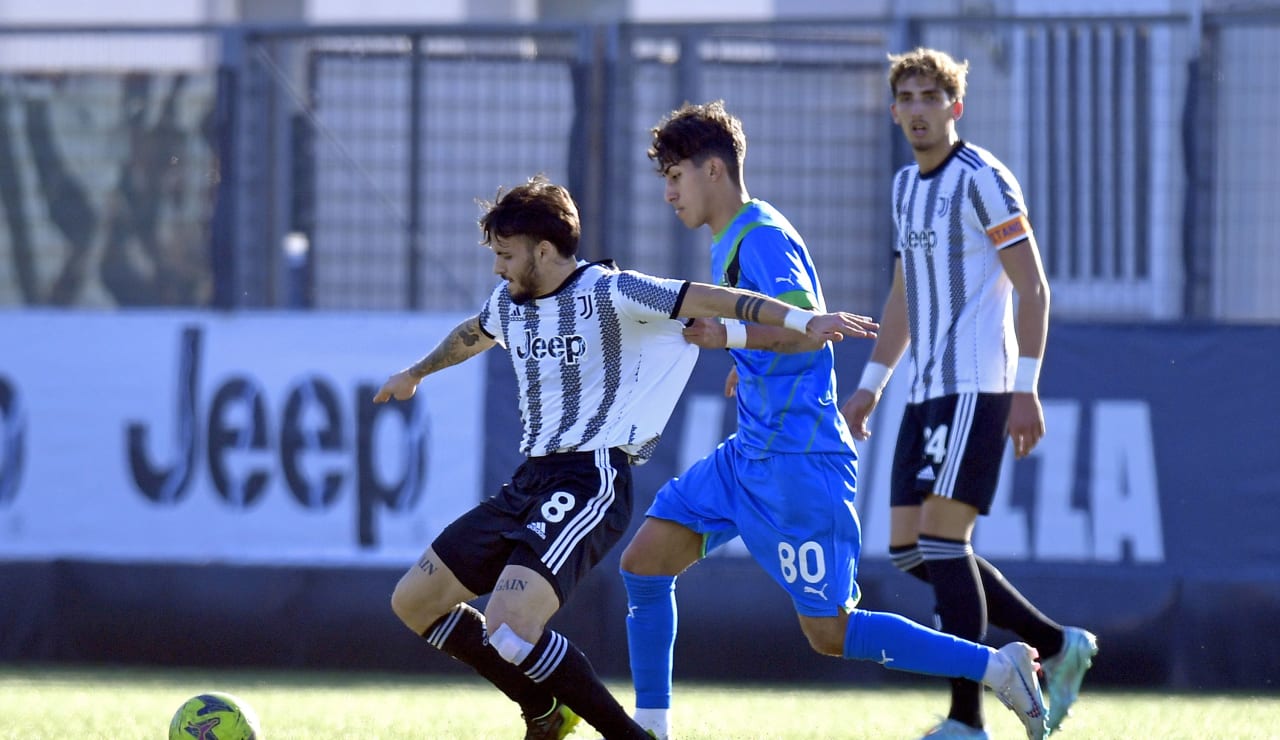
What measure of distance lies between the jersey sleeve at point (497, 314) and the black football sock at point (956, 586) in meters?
1.41

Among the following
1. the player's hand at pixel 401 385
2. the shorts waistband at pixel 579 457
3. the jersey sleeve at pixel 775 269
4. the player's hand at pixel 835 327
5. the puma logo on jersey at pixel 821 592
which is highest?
the jersey sleeve at pixel 775 269

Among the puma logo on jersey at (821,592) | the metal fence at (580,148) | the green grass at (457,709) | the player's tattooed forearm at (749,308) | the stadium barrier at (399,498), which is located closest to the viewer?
the player's tattooed forearm at (749,308)

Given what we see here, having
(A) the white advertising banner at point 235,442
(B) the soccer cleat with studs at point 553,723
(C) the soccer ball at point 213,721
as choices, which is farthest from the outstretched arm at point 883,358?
(A) the white advertising banner at point 235,442

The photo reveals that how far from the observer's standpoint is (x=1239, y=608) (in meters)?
8.55

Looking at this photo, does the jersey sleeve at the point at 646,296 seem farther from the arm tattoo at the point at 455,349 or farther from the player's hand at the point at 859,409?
the player's hand at the point at 859,409

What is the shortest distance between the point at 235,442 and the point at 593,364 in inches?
163

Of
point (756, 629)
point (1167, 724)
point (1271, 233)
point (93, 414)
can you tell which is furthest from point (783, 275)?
point (93, 414)

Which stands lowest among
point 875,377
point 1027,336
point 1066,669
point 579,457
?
point 1066,669

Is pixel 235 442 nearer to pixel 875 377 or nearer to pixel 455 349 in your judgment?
pixel 455 349

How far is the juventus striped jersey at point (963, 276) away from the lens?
5.65 m

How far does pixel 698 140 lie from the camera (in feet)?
18.1

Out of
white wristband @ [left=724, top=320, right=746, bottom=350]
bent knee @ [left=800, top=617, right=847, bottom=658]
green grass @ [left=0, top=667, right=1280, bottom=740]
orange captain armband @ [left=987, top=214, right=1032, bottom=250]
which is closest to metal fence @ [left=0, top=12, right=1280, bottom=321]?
green grass @ [left=0, top=667, right=1280, bottom=740]

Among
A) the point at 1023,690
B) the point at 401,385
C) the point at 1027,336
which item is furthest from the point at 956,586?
the point at 401,385

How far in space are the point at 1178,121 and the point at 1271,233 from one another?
69cm
